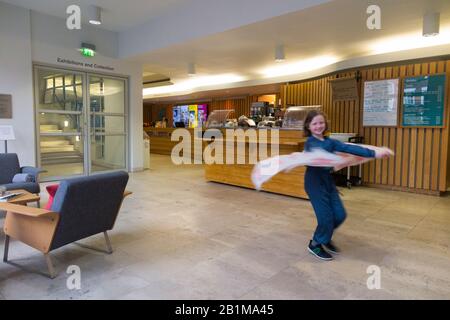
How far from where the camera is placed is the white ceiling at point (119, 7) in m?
5.76

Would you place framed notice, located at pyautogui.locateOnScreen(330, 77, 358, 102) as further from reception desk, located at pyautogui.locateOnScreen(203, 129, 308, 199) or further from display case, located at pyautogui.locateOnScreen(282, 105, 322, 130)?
reception desk, located at pyautogui.locateOnScreen(203, 129, 308, 199)

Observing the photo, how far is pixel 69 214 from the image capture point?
8.42 ft

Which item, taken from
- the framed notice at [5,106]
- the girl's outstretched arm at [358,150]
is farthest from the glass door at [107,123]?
the girl's outstretched arm at [358,150]

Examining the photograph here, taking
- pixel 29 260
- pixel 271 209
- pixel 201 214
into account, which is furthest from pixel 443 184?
pixel 29 260

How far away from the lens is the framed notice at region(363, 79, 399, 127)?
6195mm

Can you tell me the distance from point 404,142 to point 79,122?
7.02 metres

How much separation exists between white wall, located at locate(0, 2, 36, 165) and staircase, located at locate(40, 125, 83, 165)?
0.37 meters

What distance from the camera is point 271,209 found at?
4781 millimetres

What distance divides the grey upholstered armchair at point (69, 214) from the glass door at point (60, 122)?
14.7 feet

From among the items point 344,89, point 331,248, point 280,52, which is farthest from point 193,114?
point 331,248

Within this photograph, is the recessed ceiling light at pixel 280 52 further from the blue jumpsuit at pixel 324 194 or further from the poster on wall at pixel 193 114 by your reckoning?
the poster on wall at pixel 193 114

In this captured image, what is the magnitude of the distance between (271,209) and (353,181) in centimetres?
284

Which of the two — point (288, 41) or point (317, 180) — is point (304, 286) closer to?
point (317, 180)

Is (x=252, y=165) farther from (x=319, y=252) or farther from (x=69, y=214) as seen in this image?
(x=69, y=214)
